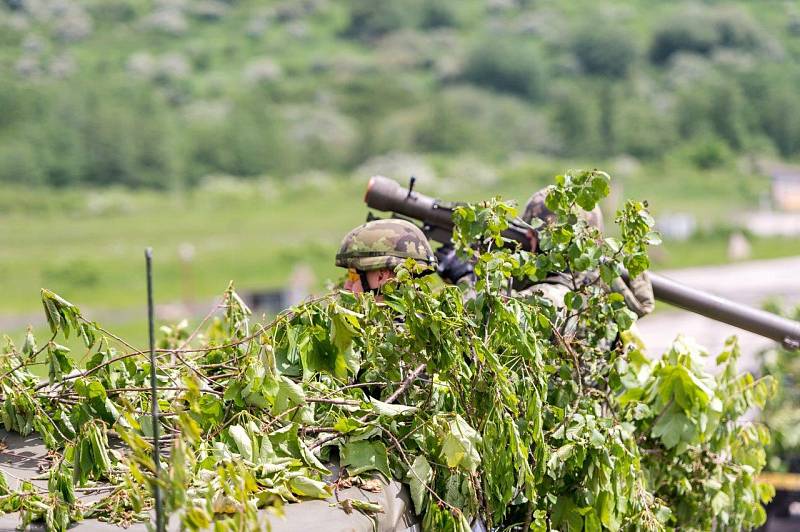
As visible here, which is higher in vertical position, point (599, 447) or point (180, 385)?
point (180, 385)

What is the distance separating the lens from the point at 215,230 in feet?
197

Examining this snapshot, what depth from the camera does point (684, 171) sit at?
7062cm

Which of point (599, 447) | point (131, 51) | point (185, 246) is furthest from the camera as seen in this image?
point (131, 51)

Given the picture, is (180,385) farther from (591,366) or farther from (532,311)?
(591,366)

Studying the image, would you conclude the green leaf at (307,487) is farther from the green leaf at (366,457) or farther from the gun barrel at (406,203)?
the gun barrel at (406,203)

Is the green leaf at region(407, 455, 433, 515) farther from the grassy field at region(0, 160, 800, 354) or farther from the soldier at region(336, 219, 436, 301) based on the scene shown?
the grassy field at region(0, 160, 800, 354)

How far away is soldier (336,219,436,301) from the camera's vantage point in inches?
263

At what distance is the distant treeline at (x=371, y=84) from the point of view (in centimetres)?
7419

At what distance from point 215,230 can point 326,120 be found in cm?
2036

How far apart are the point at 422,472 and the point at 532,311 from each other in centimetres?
89

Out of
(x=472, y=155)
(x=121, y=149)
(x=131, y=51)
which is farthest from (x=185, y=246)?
(x=131, y=51)

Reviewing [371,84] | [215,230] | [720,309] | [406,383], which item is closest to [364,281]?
[406,383]

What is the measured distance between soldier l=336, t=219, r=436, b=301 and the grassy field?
108 ft

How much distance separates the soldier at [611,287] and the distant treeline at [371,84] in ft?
211
